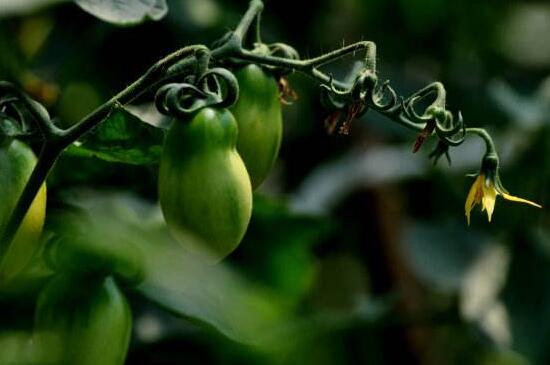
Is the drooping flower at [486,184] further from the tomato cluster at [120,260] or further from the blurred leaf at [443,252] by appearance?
the blurred leaf at [443,252]

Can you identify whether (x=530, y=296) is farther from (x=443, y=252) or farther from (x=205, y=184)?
(x=205, y=184)

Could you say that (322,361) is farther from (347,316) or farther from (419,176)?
(419,176)

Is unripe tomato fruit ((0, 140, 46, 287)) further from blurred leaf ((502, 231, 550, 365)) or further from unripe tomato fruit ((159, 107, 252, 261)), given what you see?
blurred leaf ((502, 231, 550, 365))

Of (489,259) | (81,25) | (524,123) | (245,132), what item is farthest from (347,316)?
(245,132)

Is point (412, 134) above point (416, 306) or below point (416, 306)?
above

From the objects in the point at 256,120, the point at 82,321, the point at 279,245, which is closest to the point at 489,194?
the point at 256,120

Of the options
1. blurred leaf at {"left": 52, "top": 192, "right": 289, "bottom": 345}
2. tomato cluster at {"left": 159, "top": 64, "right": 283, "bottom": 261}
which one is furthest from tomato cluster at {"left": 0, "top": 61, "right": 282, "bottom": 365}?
Result: blurred leaf at {"left": 52, "top": 192, "right": 289, "bottom": 345}
